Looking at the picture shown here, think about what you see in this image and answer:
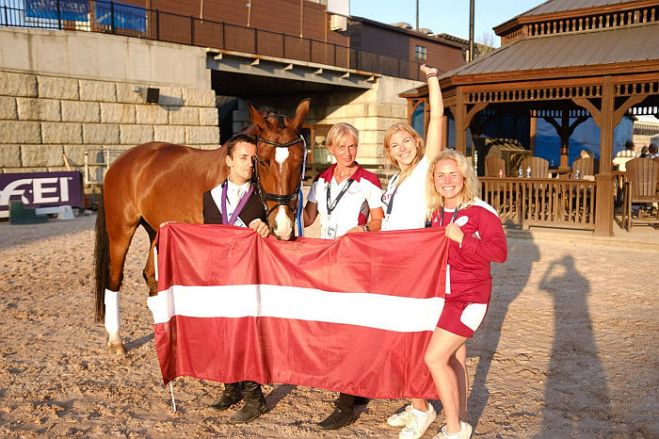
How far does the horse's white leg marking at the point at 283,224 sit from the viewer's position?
3.49m

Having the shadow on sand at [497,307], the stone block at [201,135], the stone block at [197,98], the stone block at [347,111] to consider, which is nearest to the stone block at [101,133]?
the stone block at [201,135]

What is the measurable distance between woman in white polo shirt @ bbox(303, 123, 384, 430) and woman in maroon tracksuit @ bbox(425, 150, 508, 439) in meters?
0.68

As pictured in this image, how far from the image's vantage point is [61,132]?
16.0m

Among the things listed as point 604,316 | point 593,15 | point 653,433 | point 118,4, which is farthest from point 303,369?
point 118,4

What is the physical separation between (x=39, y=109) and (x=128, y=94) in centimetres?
268

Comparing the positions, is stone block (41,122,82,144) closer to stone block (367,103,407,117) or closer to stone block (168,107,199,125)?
stone block (168,107,199,125)

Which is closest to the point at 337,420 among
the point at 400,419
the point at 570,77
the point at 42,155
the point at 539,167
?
the point at 400,419

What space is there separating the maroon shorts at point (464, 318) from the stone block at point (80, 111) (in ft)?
52.0

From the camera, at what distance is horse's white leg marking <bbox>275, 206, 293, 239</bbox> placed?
11.4 ft

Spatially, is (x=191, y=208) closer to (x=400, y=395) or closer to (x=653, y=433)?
(x=400, y=395)

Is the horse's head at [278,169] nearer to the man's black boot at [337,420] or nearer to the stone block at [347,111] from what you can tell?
the man's black boot at [337,420]

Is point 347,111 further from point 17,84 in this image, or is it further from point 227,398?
point 227,398

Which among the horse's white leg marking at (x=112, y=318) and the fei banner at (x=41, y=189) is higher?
the fei banner at (x=41, y=189)

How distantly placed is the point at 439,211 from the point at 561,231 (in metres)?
9.73
